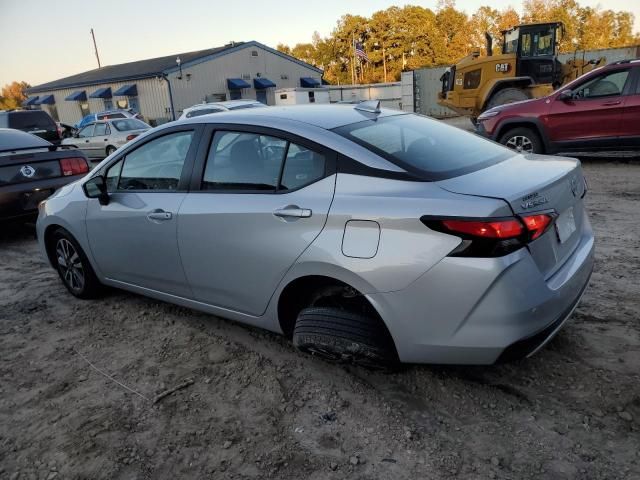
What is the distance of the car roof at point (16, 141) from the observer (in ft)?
21.6

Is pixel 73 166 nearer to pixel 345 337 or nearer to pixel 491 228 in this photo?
pixel 345 337

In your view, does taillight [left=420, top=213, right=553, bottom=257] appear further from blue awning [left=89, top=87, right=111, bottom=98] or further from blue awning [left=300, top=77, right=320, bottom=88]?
blue awning [left=300, top=77, right=320, bottom=88]

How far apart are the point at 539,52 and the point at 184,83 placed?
22629 mm

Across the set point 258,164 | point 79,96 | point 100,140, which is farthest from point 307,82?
point 258,164

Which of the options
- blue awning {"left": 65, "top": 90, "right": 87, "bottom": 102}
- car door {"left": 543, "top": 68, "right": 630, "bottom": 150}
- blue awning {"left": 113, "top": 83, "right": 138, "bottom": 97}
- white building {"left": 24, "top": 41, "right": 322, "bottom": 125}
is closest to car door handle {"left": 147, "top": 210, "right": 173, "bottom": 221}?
car door {"left": 543, "top": 68, "right": 630, "bottom": 150}

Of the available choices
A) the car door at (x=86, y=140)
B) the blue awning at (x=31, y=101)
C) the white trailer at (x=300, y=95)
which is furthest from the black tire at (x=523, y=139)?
the blue awning at (x=31, y=101)

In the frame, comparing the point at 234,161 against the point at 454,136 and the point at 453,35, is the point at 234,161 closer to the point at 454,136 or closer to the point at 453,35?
the point at 454,136

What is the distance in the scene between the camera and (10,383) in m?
3.11

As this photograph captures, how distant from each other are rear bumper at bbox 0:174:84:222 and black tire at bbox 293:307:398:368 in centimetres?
502

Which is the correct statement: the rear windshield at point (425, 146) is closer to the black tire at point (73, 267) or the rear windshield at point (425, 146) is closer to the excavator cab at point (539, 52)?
the black tire at point (73, 267)

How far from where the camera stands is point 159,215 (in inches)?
130

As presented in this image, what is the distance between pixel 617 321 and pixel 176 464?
2.81m

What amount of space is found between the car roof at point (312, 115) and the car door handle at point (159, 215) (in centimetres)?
65

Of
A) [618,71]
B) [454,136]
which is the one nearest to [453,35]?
[618,71]
